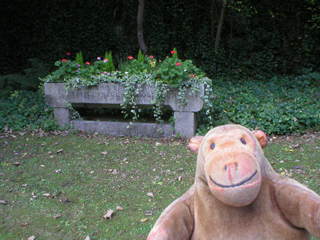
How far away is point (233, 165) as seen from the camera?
4.98ft

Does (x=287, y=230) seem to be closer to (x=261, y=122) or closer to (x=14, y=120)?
(x=261, y=122)

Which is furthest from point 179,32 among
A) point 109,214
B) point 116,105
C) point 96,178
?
point 109,214

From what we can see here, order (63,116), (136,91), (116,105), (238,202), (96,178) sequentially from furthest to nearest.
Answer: (63,116) < (116,105) < (136,91) < (96,178) < (238,202)

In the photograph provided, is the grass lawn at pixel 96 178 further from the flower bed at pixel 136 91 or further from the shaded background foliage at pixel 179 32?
the shaded background foliage at pixel 179 32

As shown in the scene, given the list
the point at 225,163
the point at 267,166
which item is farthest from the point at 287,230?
the point at 225,163

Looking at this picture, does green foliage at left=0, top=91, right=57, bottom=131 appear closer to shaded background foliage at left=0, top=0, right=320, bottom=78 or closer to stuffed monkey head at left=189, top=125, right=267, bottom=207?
shaded background foliage at left=0, top=0, right=320, bottom=78

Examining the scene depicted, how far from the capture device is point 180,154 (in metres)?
5.16

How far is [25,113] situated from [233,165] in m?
6.84

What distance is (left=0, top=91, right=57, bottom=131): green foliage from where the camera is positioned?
6734 mm

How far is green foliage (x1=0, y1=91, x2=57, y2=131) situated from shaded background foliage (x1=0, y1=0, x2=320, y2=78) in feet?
14.1

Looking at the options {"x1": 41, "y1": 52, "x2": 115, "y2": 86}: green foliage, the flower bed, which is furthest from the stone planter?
{"x1": 41, "y1": 52, "x2": 115, "y2": 86}: green foliage

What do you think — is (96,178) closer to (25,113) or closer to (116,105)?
(116,105)

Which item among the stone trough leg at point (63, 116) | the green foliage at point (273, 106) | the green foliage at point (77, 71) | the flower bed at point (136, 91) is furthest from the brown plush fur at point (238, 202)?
the stone trough leg at point (63, 116)

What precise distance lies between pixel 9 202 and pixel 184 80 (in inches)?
135
